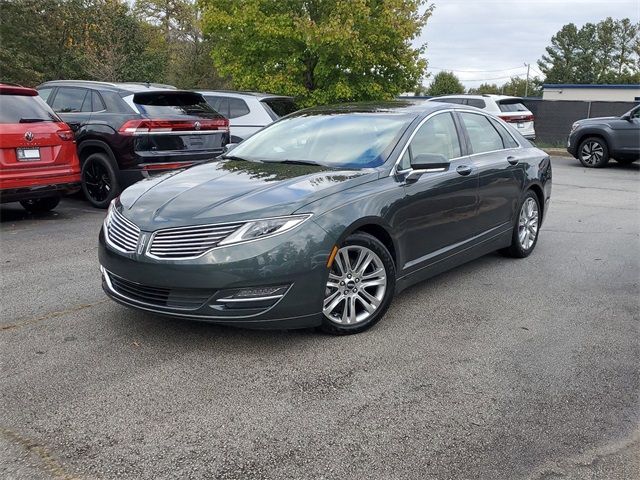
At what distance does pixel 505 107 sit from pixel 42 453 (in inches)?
633

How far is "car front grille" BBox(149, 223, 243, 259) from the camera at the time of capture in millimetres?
3686

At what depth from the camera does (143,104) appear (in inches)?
327

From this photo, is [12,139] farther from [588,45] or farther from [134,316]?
[588,45]

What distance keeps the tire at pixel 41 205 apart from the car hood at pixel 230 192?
14.2 feet

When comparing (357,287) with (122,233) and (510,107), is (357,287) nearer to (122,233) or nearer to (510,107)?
(122,233)

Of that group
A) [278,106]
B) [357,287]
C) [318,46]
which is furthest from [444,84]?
[357,287]

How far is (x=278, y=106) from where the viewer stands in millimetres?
11148

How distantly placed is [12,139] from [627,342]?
21.4 feet

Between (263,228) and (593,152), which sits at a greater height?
(263,228)

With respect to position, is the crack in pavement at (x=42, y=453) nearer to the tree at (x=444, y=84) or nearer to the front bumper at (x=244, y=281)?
the front bumper at (x=244, y=281)

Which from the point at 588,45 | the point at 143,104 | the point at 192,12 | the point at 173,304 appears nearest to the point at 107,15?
the point at 192,12

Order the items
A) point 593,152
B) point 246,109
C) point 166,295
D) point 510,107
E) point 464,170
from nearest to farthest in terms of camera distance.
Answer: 1. point 166,295
2. point 464,170
3. point 246,109
4. point 593,152
5. point 510,107

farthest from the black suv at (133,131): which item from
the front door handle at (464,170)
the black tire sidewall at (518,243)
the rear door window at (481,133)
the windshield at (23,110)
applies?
the black tire sidewall at (518,243)

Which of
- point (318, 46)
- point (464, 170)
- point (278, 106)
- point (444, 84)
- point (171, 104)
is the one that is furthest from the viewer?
point (444, 84)
